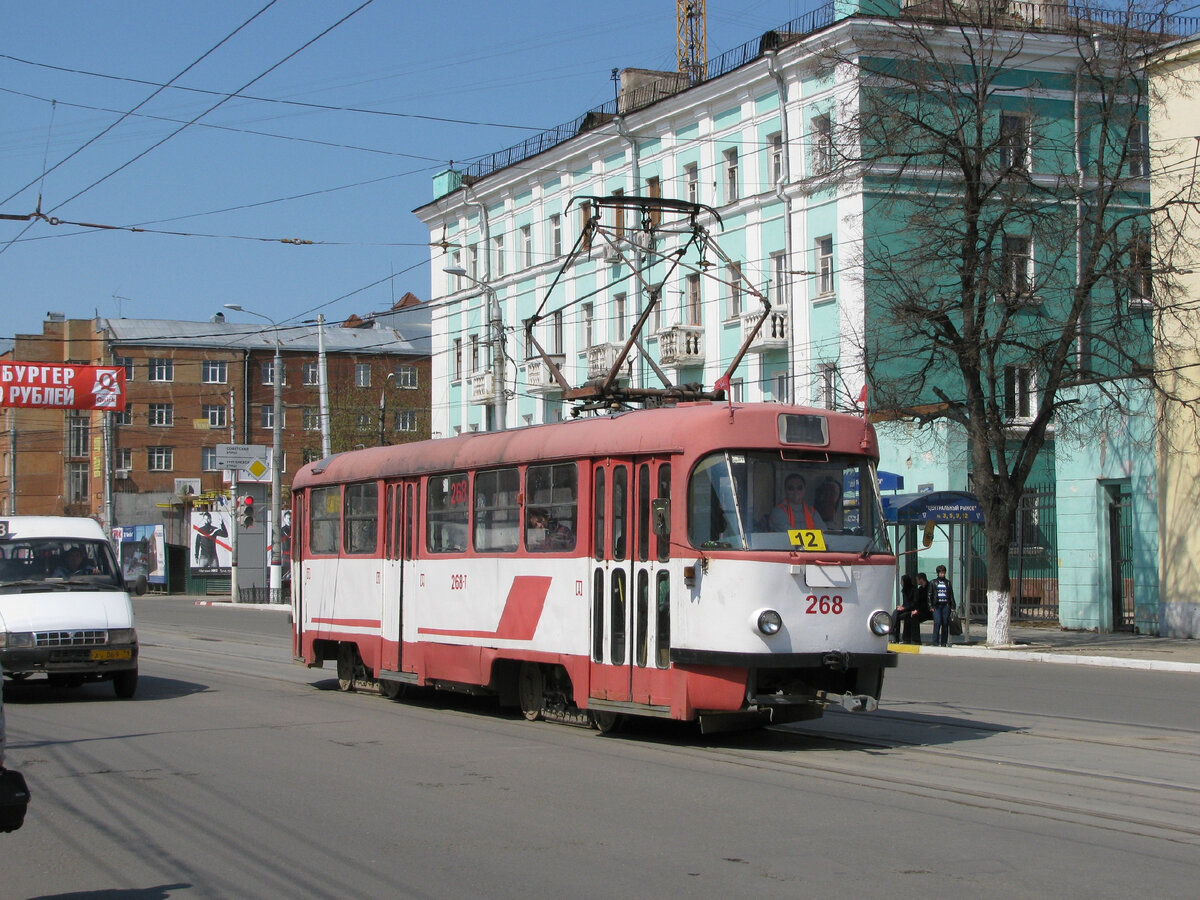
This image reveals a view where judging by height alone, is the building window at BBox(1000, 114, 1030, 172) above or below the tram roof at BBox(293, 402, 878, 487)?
above

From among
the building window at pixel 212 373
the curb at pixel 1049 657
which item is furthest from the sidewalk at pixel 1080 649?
the building window at pixel 212 373

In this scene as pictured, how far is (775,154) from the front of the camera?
136ft

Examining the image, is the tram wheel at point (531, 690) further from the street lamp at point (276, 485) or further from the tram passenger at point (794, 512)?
the street lamp at point (276, 485)

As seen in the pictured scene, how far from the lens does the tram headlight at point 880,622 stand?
1221cm

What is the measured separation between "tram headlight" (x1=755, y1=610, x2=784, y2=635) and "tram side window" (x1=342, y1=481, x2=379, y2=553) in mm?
6806

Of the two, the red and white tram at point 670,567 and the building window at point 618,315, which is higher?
the building window at point 618,315

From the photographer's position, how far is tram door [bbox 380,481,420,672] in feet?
54.4

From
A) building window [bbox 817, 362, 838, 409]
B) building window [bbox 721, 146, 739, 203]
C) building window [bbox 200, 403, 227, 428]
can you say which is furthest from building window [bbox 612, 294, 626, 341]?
building window [bbox 200, 403, 227, 428]

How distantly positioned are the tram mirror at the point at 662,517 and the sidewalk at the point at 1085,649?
13.6m

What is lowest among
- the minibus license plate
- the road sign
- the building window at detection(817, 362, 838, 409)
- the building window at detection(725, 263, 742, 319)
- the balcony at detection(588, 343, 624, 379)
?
the minibus license plate

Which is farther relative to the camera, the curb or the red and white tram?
the curb

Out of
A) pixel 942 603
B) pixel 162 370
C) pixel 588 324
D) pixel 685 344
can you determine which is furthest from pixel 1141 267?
pixel 162 370

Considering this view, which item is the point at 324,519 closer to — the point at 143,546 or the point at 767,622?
the point at 767,622

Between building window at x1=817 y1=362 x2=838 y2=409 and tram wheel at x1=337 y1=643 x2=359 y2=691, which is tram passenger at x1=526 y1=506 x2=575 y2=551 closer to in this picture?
tram wheel at x1=337 y1=643 x2=359 y2=691
